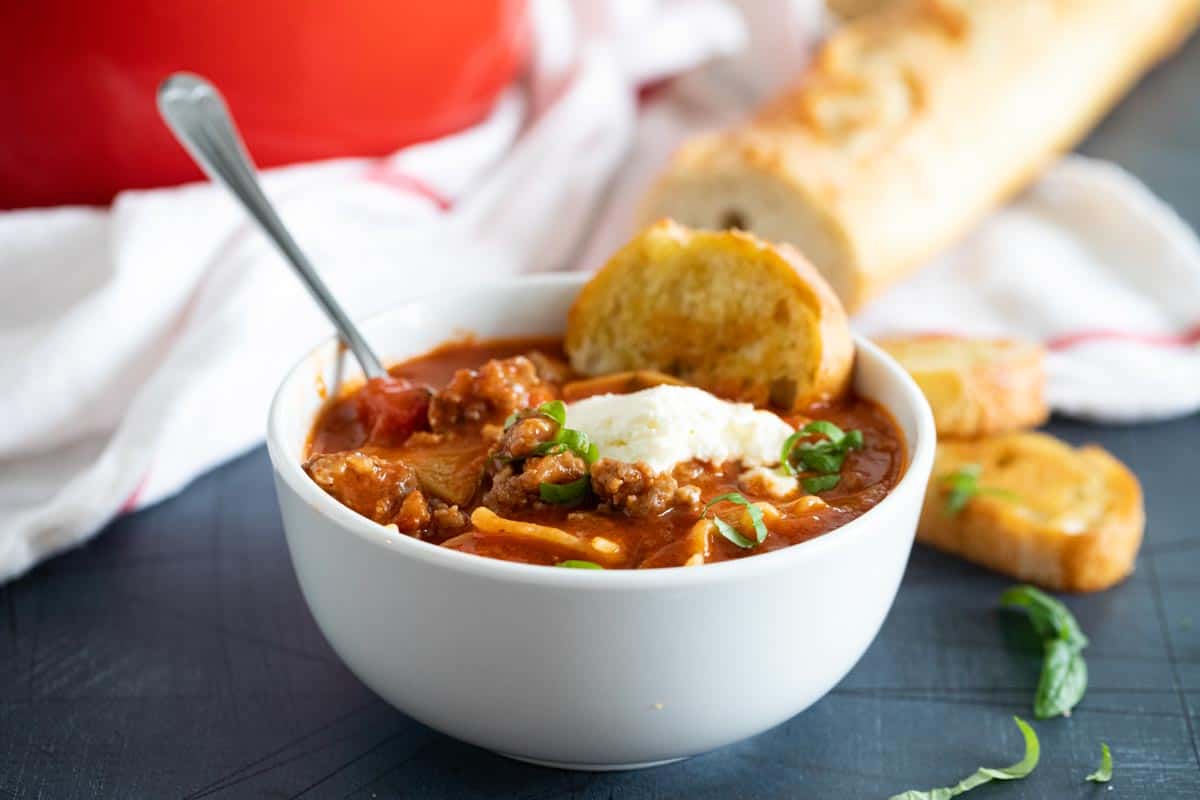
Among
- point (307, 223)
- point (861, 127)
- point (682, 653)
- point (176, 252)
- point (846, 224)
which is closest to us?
point (682, 653)

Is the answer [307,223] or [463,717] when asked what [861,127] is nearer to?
[307,223]

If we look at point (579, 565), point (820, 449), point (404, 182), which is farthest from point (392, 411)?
point (404, 182)

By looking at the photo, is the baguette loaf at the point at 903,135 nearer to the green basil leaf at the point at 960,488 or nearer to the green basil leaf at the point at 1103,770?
the green basil leaf at the point at 960,488

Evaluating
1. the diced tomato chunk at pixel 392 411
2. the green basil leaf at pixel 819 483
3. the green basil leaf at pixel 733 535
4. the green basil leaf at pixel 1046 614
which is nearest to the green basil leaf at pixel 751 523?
the green basil leaf at pixel 733 535

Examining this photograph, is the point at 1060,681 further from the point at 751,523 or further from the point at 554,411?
the point at 554,411

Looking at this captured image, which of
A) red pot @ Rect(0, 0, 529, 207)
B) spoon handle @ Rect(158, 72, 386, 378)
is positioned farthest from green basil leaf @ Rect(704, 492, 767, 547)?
red pot @ Rect(0, 0, 529, 207)

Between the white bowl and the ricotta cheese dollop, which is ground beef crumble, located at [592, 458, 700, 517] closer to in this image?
the ricotta cheese dollop

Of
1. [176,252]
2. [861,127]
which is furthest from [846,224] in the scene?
[176,252]
